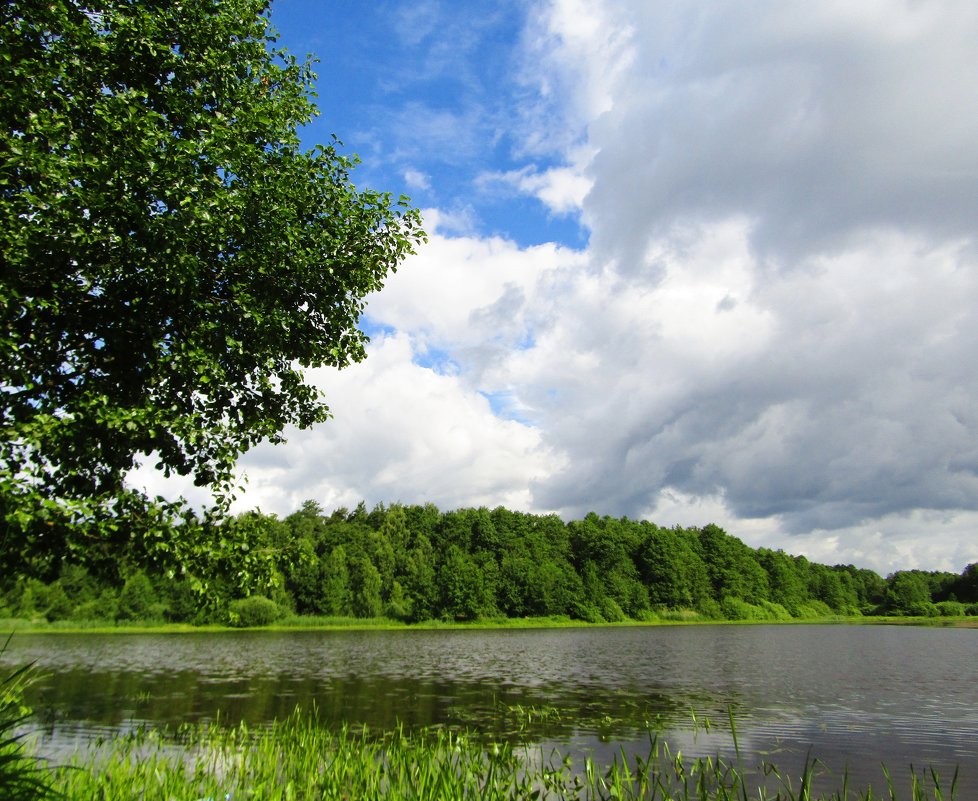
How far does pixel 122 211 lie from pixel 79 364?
3251 mm

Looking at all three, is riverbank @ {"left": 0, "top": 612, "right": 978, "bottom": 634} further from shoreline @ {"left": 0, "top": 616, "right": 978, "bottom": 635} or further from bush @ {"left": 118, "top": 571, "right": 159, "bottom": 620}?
bush @ {"left": 118, "top": 571, "right": 159, "bottom": 620}

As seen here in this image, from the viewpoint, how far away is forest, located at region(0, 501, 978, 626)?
350 feet

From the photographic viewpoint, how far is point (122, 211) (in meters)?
10.7

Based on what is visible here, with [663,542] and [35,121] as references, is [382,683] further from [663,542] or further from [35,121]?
[663,542]

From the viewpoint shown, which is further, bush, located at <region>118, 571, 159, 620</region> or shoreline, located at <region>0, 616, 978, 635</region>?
bush, located at <region>118, 571, 159, 620</region>

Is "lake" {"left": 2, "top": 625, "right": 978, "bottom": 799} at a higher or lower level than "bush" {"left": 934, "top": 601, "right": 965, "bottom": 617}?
lower

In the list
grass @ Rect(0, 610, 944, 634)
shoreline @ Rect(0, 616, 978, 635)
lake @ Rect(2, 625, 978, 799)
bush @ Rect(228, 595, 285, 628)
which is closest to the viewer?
lake @ Rect(2, 625, 978, 799)

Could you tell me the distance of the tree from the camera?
10.5 meters

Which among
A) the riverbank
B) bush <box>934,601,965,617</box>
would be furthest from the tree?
bush <box>934,601,965,617</box>

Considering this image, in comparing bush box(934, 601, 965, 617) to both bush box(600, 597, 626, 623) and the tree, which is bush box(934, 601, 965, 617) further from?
the tree

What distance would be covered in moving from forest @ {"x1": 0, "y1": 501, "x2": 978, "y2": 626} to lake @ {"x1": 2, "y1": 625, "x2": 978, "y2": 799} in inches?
1206

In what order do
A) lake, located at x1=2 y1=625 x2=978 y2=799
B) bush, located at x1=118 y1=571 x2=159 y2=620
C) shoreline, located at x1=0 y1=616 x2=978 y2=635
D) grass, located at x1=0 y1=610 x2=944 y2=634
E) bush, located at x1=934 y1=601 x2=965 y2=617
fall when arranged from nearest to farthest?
lake, located at x1=2 y1=625 x2=978 y2=799, shoreline, located at x1=0 y1=616 x2=978 y2=635, grass, located at x1=0 y1=610 x2=944 y2=634, bush, located at x1=118 y1=571 x2=159 y2=620, bush, located at x1=934 y1=601 x2=965 y2=617

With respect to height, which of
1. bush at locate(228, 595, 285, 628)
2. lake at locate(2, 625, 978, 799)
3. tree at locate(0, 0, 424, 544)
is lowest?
lake at locate(2, 625, 978, 799)

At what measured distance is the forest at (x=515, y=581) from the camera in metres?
107
